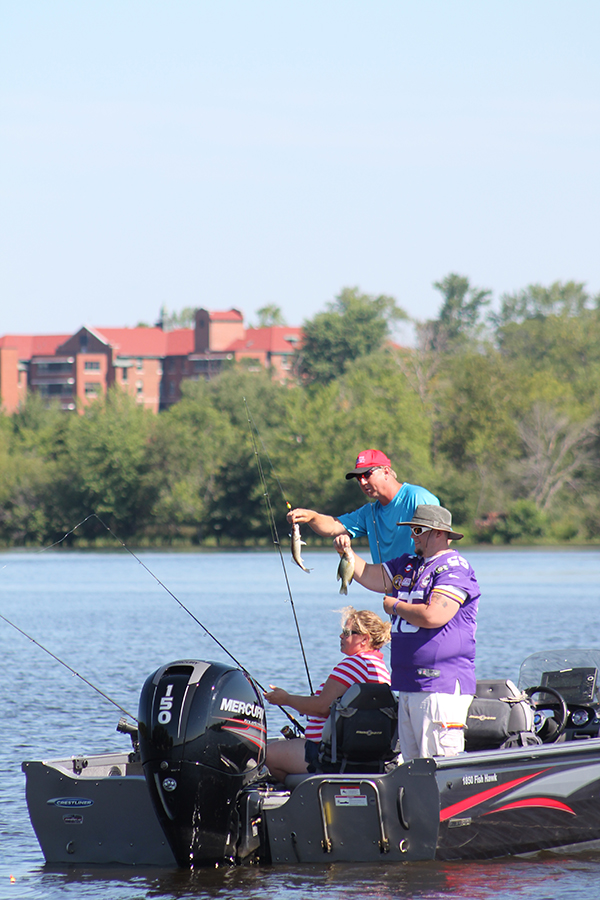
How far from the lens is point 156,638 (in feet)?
66.1

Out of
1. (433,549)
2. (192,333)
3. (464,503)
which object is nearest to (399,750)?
(433,549)

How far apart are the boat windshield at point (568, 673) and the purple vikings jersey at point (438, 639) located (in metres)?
1.35

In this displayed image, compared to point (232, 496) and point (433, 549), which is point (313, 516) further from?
point (232, 496)

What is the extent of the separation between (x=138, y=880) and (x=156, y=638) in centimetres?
1389

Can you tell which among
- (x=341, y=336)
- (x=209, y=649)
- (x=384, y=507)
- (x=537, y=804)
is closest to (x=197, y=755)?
(x=384, y=507)

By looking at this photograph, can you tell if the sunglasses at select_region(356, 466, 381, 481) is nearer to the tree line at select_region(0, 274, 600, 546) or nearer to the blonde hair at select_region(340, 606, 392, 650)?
the blonde hair at select_region(340, 606, 392, 650)

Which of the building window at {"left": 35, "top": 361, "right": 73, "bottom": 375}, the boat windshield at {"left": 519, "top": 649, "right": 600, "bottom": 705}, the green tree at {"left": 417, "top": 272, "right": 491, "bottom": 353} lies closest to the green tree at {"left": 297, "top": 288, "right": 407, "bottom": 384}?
the green tree at {"left": 417, "top": 272, "right": 491, "bottom": 353}

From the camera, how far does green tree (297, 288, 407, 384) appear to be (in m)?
83.3

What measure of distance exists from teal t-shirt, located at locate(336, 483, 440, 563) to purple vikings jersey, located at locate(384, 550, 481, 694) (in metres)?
0.59

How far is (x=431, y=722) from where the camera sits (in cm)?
592

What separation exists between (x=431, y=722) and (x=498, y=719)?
1.74 ft

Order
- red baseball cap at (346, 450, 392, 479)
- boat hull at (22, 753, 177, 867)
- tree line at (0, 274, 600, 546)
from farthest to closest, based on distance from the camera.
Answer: tree line at (0, 274, 600, 546), red baseball cap at (346, 450, 392, 479), boat hull at (22, 753, 177, 867)

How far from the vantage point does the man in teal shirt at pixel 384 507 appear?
255 inches

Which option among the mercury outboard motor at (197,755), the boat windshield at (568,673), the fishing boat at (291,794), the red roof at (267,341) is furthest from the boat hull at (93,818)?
the red roof at (267,341)
